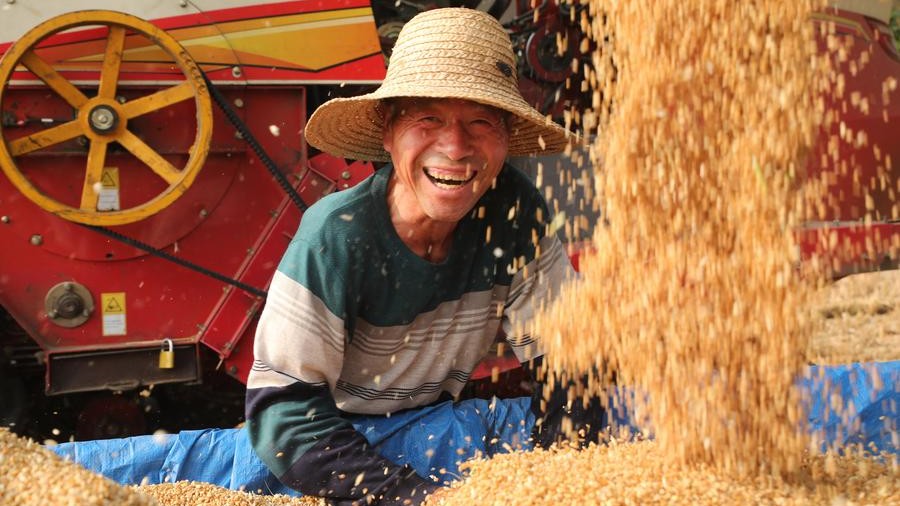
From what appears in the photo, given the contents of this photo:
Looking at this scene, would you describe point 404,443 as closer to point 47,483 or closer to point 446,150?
point 446,150

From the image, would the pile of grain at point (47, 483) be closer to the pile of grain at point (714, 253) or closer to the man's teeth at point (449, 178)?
the pile of grain at point (714, 253)

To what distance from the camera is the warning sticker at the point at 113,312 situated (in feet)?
9.72

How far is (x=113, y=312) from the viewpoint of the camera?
2.97 metres

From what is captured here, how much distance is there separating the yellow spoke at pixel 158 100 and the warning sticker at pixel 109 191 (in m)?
0.25

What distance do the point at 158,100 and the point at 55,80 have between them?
32 cm

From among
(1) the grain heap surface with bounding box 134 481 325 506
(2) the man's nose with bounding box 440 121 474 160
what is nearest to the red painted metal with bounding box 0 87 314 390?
(1) the grain heap surface with bounding box 134 481 325 506

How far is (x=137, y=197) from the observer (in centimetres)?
291

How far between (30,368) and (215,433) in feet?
3.37

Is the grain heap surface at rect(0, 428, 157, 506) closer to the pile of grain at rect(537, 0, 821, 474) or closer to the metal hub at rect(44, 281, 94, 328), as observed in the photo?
the pile of grain at rect(537, 0, 821, 474)

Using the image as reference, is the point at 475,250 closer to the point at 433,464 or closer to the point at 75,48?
the point at 433,464

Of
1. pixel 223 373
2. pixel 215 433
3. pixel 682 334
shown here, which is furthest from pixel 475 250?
pixel 223 373

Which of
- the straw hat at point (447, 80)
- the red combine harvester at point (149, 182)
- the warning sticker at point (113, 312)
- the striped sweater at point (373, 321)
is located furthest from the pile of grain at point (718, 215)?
the warning sticker at point (113, 312)

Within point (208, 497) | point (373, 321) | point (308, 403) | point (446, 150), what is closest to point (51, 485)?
point (308, 403)

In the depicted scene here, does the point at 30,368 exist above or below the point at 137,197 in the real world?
below
